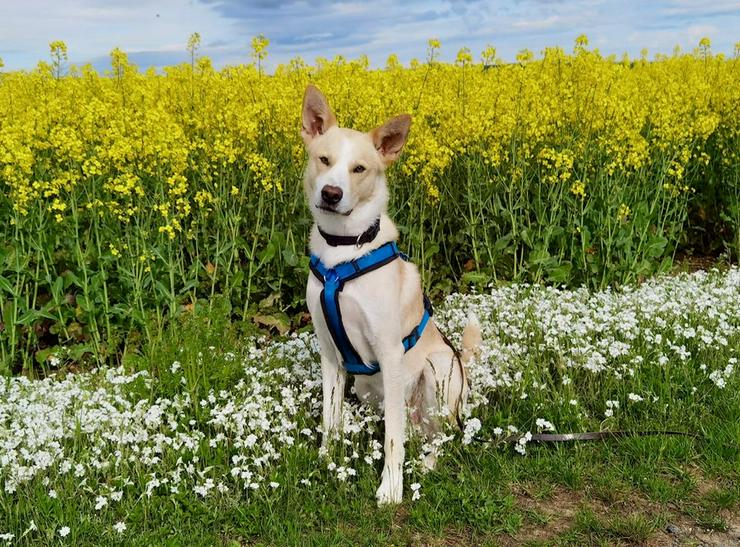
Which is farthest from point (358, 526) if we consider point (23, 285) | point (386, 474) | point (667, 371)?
point (23, 285)

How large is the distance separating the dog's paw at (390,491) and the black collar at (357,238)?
124cm

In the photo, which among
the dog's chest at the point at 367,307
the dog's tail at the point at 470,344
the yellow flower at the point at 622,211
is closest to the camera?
the dog's chest at the point at 367,307

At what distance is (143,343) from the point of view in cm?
568

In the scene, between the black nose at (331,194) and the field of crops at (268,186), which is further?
the field of crops at (268,186)

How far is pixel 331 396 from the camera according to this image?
398 centimetres

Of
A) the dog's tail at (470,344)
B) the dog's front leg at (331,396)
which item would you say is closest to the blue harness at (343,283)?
the dog's front leg at (331,396)

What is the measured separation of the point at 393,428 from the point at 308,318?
2952mm

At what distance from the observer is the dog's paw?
367 cm

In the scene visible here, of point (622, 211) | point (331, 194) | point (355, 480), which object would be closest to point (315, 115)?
point (331, 194)

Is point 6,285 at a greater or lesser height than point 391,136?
lesser

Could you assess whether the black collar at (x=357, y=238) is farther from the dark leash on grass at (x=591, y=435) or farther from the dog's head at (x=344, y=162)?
the dark leash on grass at (x=591, y=435)

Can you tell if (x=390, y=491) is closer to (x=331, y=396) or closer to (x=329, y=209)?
(x=331, y=396)

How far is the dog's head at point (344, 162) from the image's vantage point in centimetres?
343

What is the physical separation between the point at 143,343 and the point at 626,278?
451 centimetres
